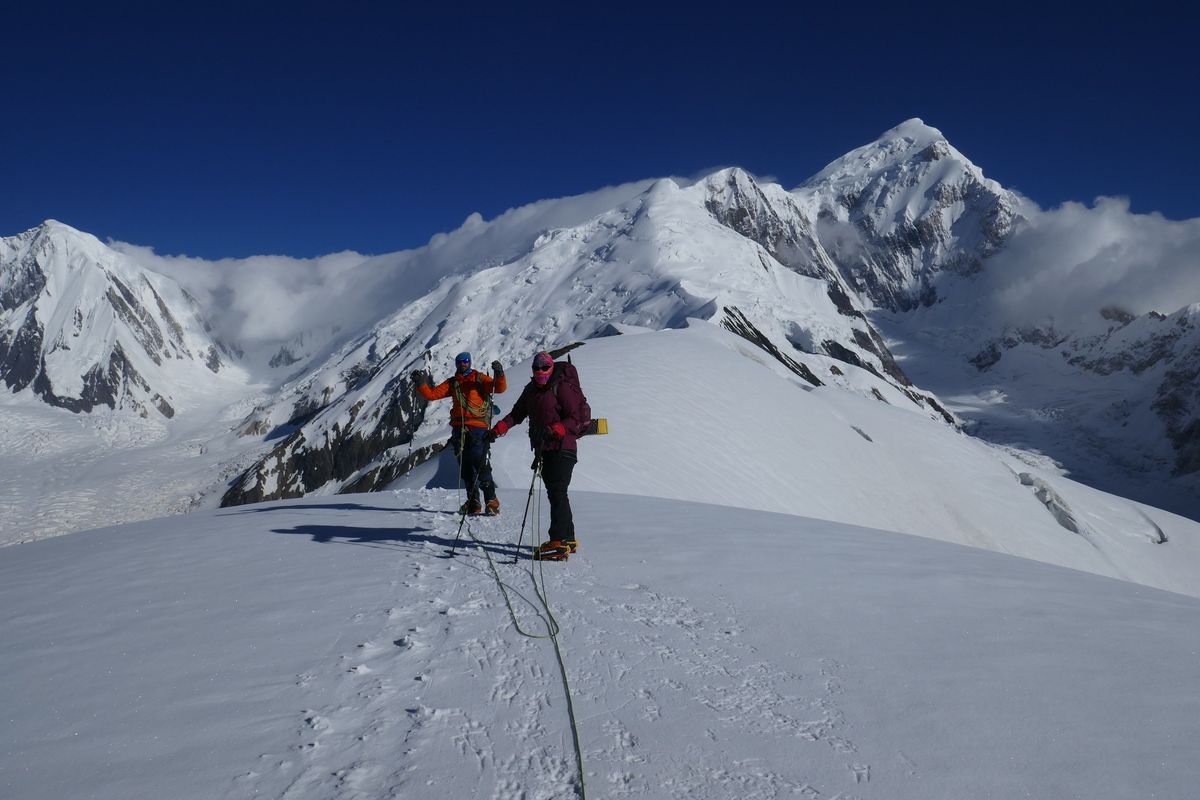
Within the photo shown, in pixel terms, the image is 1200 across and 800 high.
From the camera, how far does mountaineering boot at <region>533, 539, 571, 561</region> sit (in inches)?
330

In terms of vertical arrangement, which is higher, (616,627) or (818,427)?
(818,427)

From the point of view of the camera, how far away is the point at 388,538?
9719 mm

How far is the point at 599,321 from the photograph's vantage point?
128250 mm

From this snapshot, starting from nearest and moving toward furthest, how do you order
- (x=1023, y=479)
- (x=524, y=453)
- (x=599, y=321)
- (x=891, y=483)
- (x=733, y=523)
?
(x=733, y=523)
(x=524, y=453)
(x=891, y=483)
(x=1023, y=479)
(x=599, y=321)

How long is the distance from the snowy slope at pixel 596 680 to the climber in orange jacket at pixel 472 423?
267cm

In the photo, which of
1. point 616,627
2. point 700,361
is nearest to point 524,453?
point 616,627

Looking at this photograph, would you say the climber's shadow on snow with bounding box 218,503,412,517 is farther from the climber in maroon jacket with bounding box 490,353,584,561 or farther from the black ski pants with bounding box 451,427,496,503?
the climber in maroon jacket with bounding box 490,353,584,561

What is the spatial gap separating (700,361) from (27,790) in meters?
33.9

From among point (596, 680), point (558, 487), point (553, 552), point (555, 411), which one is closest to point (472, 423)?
point (555, 411)

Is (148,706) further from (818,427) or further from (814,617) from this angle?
(818,427)

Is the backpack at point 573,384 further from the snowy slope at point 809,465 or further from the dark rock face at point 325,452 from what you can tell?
the dark rock face at point 325,452

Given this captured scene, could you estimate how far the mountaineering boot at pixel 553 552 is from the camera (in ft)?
27.5

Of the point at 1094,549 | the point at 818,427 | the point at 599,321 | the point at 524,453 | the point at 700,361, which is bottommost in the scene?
the point at 1094,549

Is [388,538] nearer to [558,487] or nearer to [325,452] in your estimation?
[558,487]
